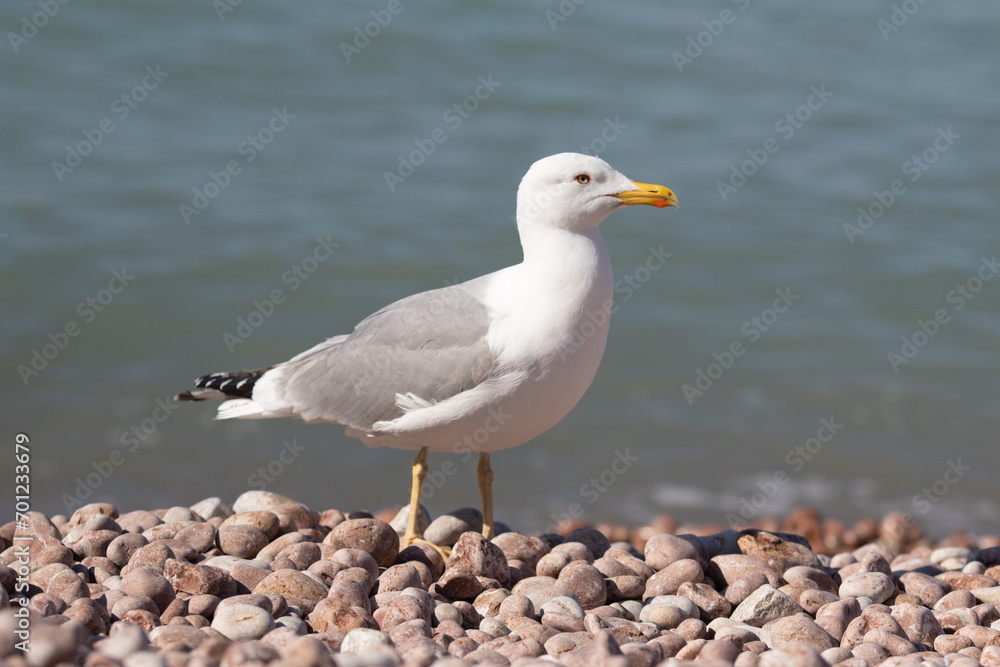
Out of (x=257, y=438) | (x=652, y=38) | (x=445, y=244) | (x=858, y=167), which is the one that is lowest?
(x=257, y=438)

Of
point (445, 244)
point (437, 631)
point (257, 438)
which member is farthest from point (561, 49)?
point (437, 631)

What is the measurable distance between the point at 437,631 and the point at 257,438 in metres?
4.27

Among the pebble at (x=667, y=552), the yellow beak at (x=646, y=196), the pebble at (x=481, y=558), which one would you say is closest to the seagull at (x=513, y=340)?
the yellow beak at (x=646, y=196)

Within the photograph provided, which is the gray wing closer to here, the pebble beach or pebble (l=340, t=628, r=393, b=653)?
the pebble beach

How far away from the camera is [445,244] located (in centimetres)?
992

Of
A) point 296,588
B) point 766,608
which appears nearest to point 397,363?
point 296,588

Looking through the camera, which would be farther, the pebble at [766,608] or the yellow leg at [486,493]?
the yellow leg at [486,493]

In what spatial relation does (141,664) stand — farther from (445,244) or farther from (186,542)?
(445,244)

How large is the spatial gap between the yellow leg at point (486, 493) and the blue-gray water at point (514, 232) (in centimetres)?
167

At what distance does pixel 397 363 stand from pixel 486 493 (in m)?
0.82

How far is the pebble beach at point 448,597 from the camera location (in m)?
3.13

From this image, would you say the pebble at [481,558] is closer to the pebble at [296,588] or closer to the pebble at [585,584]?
the pebble at [585,584]

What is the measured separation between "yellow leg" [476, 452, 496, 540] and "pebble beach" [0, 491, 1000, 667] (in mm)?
148

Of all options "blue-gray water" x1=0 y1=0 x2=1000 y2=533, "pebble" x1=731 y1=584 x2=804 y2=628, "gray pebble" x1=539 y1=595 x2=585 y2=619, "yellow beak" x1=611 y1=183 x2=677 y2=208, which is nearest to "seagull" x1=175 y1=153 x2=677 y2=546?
"yellow beak" x1=611 y1=183 x2=677 y2=208
